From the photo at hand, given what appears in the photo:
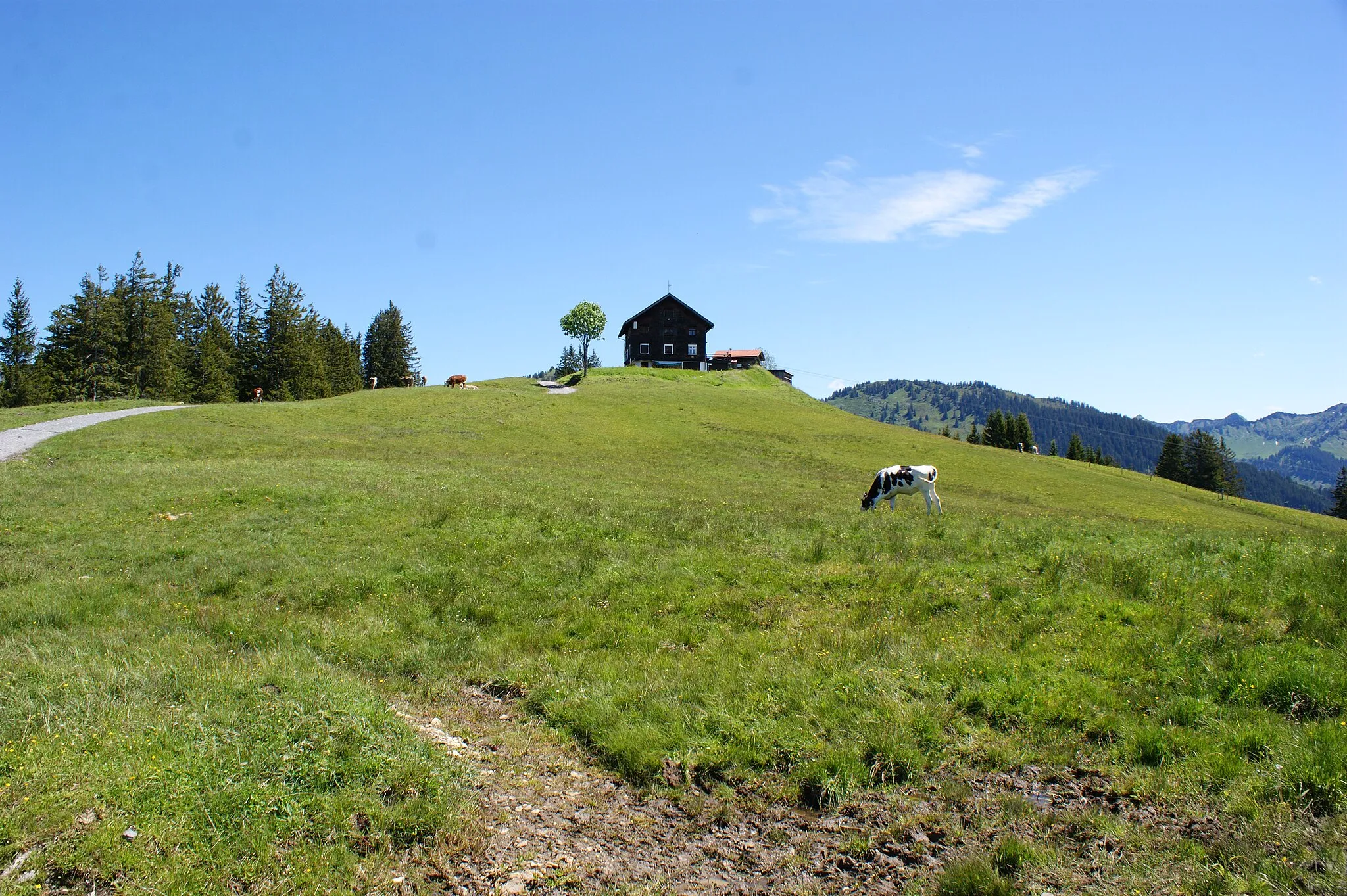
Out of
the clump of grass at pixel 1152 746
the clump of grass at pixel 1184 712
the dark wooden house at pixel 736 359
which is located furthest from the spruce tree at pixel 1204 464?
the clump of grass at pixel 1152 746

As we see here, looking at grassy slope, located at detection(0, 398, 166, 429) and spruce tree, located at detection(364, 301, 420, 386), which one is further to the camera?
spruce tree, located at detection(364, 301, 420, 386)

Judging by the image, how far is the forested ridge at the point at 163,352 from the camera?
84625 millimetres

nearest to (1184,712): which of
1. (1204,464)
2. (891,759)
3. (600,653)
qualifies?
(891,759)

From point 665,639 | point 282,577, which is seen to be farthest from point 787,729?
point 282,577

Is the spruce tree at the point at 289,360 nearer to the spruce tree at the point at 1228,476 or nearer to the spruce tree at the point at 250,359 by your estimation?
the spruce tree at the point at 250,359

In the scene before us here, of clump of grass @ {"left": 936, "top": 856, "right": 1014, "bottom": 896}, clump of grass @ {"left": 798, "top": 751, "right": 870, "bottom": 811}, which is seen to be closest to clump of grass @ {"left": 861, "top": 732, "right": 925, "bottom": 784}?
clump of grass @ {"left": 798, "top": 751, "right": 870, "bottom": 811}

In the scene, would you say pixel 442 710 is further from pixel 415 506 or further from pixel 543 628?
pixel 415 506

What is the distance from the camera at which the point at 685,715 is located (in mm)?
8984

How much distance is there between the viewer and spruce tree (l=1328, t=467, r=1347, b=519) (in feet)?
353

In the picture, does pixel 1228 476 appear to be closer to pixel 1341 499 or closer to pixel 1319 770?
pixel 1341 499

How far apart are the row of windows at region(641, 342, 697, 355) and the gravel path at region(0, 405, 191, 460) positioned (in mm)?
71613

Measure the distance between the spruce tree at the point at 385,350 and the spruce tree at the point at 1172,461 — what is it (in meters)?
118

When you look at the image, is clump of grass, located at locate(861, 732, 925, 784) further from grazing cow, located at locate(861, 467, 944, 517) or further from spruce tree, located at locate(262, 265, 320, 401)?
spruce tree, located at locate(262, 265, 320, 401)

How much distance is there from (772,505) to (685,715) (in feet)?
52.9
